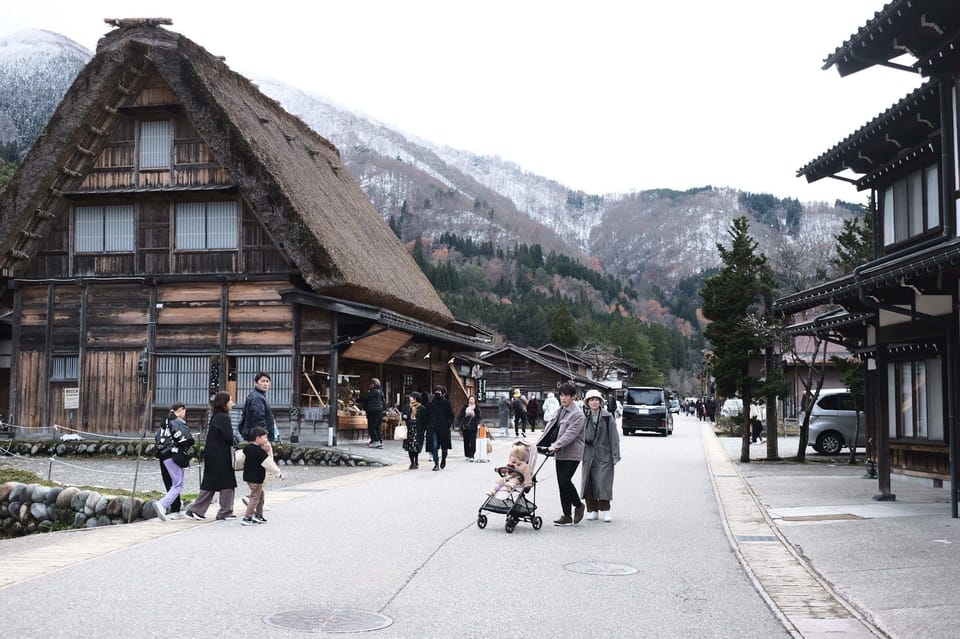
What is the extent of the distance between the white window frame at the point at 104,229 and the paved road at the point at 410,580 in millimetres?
15563

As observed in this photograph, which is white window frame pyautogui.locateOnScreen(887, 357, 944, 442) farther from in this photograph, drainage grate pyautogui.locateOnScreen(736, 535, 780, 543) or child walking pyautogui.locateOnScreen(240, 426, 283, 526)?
child walking pyautogui.locateOnScreen(240, 426, 283, 526)

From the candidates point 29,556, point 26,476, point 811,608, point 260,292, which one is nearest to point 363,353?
point 260,292

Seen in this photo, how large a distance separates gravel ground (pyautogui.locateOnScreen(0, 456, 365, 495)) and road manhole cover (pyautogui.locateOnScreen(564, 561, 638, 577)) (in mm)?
9470

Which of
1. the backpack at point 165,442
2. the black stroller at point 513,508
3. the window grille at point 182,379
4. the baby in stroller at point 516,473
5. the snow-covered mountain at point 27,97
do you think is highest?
the snow-covered mountain at point 27,97

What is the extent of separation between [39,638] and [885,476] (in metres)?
12.8

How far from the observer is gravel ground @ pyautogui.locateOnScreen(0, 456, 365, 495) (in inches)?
718

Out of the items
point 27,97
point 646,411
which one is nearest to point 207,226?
point 646,411

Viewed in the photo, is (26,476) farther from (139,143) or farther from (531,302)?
(531,302)

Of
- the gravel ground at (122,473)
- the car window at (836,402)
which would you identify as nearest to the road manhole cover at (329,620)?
the gravel ground at (122,473)

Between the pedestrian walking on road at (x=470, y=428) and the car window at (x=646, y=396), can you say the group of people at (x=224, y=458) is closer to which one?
the pedestrian walking on road at (x=470, y=428)

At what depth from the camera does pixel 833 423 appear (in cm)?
2717

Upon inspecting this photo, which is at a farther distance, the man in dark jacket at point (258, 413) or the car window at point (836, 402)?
the car window at point (836, 402)

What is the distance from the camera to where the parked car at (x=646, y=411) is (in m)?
43.0

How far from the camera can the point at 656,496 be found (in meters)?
16.5
